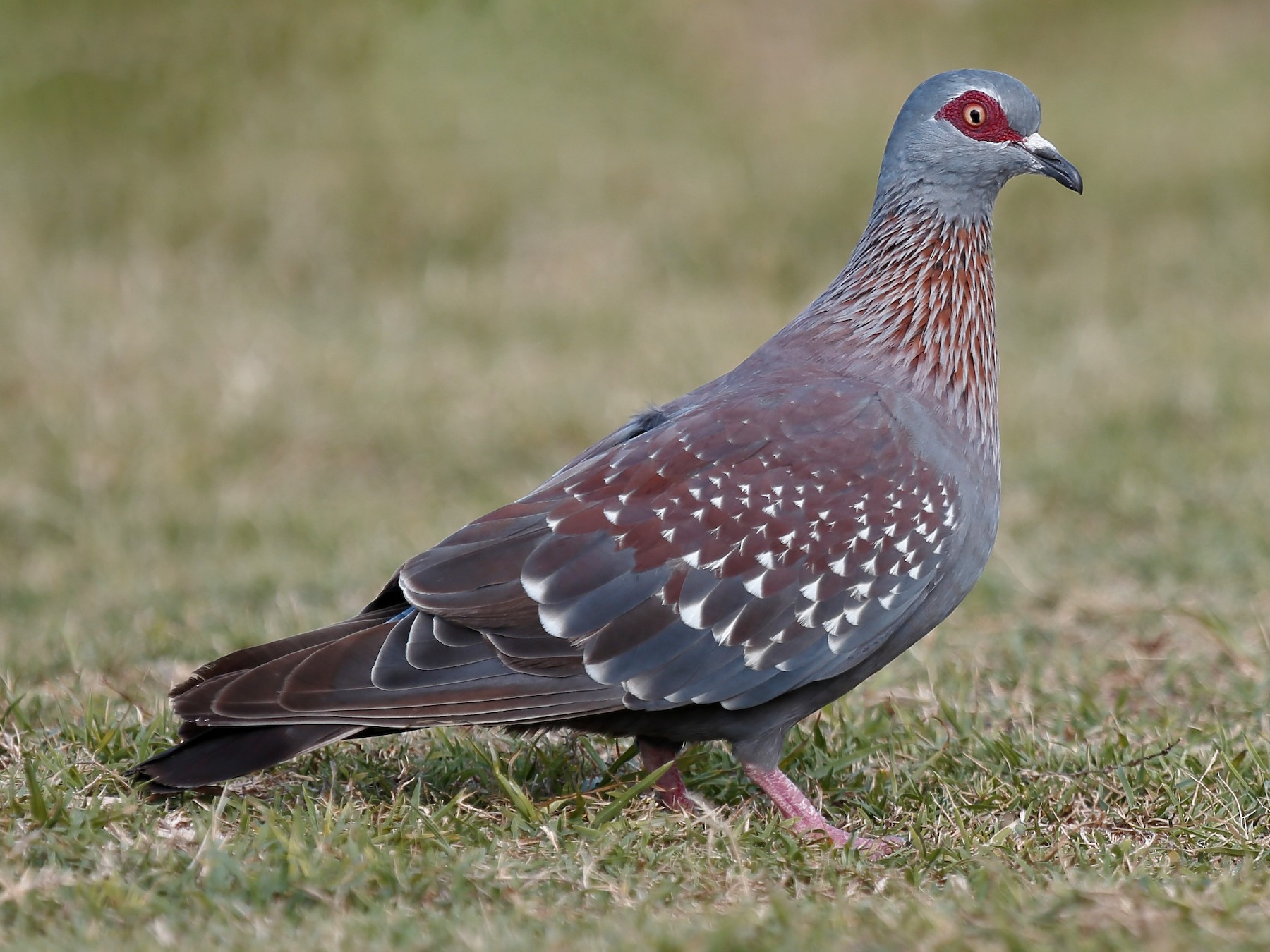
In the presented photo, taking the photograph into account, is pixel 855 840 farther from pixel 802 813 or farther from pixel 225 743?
pixel 225 743

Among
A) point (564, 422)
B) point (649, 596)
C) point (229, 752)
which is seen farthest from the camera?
point (564, 422)

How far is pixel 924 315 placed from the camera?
4215mm

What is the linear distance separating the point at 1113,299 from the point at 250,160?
6.65 metres

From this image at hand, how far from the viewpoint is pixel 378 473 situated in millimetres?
8375

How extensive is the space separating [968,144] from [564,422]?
14.5 ft

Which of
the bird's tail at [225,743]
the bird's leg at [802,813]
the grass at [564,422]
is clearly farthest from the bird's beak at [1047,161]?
the bird's tail at [225,743]

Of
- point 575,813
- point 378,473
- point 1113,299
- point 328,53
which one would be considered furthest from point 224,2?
point 575,813

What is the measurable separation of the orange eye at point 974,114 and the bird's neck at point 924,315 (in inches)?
10.6

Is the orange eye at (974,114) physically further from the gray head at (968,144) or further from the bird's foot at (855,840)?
the bird's foot at (855,840)

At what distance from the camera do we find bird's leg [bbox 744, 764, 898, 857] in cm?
347

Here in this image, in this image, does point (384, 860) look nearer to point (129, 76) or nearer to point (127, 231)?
point (127, 231)

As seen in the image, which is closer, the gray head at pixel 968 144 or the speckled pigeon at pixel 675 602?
the speckled pigeon at pixel 675 602

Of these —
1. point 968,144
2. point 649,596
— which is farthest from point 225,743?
point 968,144

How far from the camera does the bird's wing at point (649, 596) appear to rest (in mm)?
3520
